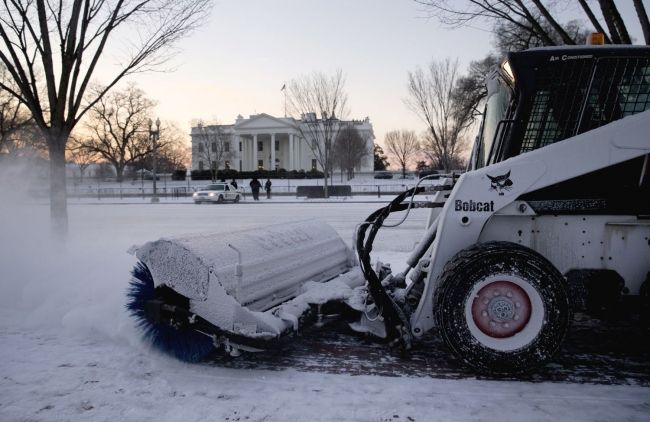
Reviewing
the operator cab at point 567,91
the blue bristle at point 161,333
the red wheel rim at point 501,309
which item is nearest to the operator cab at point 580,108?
the operator cab at point 567,91

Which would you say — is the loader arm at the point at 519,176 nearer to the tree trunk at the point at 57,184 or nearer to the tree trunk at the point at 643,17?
the tree trunk at the point at 643,17

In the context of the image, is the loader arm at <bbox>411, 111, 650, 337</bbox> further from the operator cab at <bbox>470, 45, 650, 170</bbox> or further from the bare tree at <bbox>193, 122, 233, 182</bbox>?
the bare tree at <bbox>193, 122, 233, 182</bbox>

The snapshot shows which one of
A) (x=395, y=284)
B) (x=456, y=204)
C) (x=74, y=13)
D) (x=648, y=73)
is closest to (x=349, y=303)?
(x=395, y=284)

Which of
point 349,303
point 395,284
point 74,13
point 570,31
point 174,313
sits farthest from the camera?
point 570,31

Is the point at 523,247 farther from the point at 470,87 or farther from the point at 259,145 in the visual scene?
the point at 259,145

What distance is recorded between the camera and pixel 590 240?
3.54m

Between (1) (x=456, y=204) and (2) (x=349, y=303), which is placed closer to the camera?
(1) (x=456, y=204)

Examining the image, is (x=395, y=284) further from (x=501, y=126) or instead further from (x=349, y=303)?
(x=501, y=126)

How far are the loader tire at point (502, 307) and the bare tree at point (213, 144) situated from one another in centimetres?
7286

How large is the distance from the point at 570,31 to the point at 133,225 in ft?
51.4

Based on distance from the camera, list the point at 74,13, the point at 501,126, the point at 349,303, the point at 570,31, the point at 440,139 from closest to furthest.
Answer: the point at 501,126 < the point at 349,303 < the point at 74,13 < the point at 570,31 < the point at 440,139

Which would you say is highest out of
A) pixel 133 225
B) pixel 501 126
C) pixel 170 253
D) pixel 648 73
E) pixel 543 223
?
pixel 648 73

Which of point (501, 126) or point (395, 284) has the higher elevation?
point (501, 126)

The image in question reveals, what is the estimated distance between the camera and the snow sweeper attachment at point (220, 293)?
3439mm
